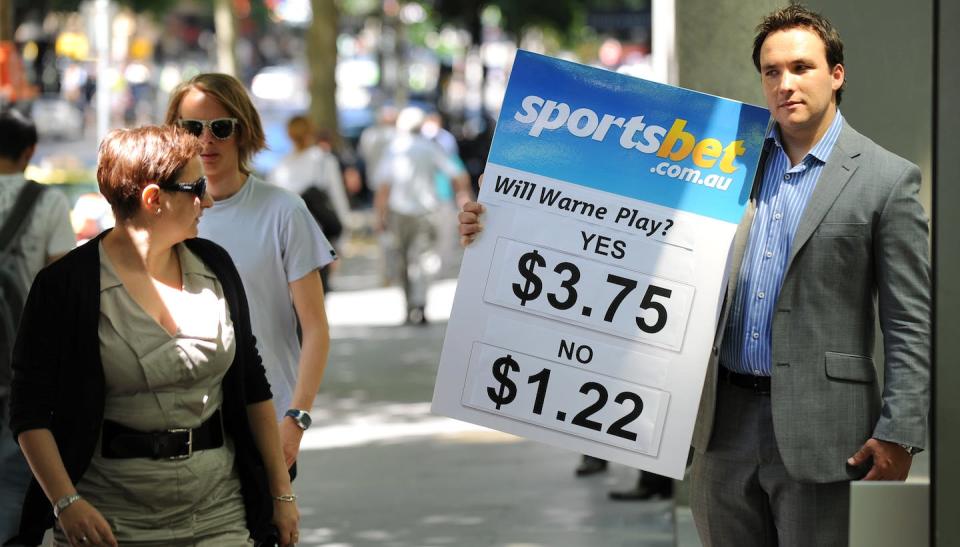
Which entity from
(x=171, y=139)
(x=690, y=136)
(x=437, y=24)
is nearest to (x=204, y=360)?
(x=171, y=139)

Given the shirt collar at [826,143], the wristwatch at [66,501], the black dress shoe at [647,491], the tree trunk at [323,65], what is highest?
the tree trunk at [323,65]

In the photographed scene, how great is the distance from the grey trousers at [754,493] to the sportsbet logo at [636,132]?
0.61 meters

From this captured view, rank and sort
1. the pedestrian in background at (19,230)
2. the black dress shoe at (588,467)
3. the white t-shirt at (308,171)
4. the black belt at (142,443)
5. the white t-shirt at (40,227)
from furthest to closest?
the white t-shirt at (308,171)
the black dress shoe at (588,467)
the white t-shirt at (40,227)
the pedestrian in background at (19,230)
the black belt at (142,443)

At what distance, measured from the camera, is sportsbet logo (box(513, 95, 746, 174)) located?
14.1ft

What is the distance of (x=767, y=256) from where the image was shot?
13.3ft

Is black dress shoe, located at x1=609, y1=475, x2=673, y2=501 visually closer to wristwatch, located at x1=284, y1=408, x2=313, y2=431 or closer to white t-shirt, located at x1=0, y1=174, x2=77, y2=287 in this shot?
white t-shirt, located at x1=0, y1=174, x2=77, y2=287

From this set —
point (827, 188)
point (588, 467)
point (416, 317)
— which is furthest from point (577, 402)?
point (416, 317)

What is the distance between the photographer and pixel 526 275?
4398 millimetres

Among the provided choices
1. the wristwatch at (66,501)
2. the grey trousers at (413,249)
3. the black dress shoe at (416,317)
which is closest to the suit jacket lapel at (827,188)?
the wristwatch at (66,501)

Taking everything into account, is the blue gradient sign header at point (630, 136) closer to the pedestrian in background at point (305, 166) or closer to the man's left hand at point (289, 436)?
the man's left hand at point (289, 436)

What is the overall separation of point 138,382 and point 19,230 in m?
3.19

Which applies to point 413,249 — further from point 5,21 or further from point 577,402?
point 577,402

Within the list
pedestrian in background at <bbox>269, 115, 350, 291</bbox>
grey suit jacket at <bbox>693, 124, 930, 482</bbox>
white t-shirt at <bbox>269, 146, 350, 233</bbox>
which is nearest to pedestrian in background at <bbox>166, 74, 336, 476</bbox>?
grey suit jacket at <bbox>693, 124, 930, 482</bbox>

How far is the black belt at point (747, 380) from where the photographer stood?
4.03m
